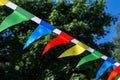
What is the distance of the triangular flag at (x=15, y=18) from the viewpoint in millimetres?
4327

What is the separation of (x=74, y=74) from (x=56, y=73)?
1.85ft

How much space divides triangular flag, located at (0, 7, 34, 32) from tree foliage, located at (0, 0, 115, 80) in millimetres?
8324

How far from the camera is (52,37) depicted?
13078 mm

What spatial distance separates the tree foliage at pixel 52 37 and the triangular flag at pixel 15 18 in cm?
832

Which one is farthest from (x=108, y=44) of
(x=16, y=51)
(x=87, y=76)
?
(x=16, y=51)

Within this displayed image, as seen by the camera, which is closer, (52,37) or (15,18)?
(15,18)

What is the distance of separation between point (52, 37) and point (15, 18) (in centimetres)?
864

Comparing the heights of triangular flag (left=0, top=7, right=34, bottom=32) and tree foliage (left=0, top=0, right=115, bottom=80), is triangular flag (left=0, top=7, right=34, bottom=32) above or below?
above

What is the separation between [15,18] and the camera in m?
4.45

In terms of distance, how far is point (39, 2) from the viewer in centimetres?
1564

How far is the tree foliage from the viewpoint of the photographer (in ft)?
43.9

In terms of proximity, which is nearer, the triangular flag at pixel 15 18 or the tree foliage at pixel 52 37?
the triangular flag at pixel 15 18

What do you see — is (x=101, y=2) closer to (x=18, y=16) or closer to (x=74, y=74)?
(x=74, y=74)

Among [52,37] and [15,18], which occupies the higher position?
[15,18]
